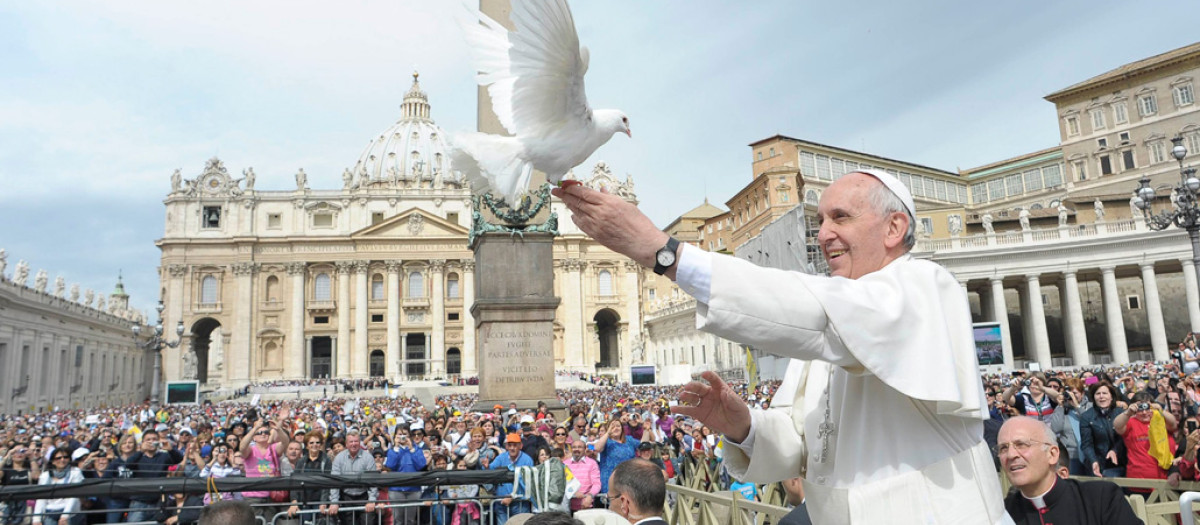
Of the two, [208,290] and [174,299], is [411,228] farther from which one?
[174,299]

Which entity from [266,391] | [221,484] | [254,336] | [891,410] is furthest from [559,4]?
[254,336]

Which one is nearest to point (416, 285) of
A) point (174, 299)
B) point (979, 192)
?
point (174, 299)

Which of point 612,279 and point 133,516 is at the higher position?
point 612,279

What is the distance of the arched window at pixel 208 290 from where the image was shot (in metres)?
70.2

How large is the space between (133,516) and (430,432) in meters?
4.36

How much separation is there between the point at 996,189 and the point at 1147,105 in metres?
14.1

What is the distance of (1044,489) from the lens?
316 cm

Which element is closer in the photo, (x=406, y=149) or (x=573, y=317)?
(x=573, y=317)

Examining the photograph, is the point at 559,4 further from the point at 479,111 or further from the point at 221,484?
the point at 479,111

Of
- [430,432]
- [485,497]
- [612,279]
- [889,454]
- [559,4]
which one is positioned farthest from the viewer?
[612,279]

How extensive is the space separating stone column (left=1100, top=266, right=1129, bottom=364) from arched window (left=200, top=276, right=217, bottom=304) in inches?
2795

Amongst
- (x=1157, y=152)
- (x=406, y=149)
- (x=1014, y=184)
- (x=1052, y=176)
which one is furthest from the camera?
(x=406, y=149)

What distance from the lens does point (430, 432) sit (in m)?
10.4

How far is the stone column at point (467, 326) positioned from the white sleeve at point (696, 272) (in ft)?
230
